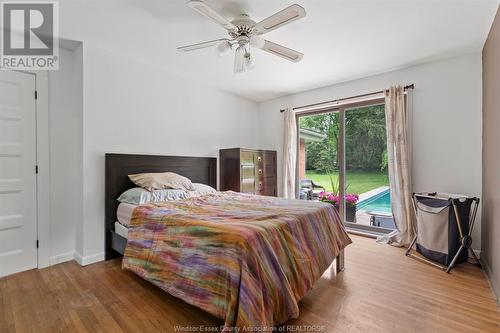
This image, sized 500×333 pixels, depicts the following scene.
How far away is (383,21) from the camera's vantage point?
7.33ft

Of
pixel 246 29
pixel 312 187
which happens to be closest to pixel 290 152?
pixel 312 187

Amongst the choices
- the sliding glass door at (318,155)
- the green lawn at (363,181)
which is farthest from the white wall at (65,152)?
the green lawn at (363,181)

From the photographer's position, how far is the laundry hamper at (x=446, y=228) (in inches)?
96.6

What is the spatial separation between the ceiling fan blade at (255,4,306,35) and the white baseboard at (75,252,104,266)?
2.97 metres

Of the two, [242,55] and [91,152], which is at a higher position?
[242,55]

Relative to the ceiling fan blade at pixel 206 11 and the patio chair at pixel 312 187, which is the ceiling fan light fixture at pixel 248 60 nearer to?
the ceiling fan blade at pixel 206 11

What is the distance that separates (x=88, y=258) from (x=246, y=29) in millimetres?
2952

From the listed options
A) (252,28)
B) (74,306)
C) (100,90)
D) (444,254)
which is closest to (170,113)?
(100,90)

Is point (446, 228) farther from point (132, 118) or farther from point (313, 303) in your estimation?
point (132, 118)

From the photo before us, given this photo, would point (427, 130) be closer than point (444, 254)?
No

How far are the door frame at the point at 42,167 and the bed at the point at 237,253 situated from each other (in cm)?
81

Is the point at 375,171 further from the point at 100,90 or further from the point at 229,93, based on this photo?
the point at 100,90

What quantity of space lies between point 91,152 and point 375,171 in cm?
404

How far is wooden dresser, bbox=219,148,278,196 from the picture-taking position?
3.95m
